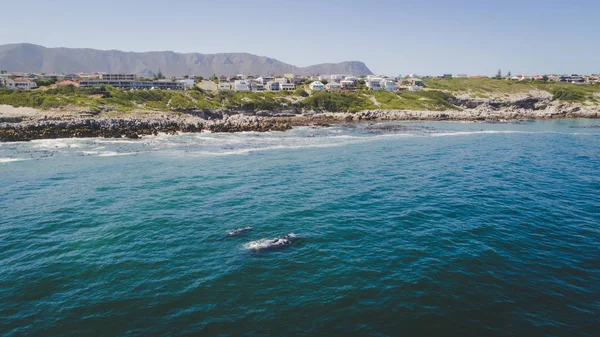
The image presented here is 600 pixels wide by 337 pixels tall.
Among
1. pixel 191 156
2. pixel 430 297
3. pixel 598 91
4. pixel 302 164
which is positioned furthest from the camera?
pixel 598 91

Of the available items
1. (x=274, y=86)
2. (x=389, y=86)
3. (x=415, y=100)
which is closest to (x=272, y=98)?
(x=274, y=86)

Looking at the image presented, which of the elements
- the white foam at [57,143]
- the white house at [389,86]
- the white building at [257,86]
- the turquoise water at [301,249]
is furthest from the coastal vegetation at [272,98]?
the turquoise water at [301,249]

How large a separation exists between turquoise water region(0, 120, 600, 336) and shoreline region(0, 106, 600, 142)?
2918 centimetres

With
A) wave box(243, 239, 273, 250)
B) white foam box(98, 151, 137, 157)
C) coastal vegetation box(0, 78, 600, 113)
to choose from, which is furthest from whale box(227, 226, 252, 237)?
coastal vegetation box(0, 78, 600, 113)

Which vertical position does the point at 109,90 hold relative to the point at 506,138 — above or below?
above

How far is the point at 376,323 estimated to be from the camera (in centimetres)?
1616

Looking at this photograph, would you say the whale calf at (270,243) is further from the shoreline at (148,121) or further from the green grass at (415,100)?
the green grass at (415,100)

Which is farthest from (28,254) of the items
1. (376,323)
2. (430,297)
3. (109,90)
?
(109,90)

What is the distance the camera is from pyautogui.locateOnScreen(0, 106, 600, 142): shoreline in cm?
7325

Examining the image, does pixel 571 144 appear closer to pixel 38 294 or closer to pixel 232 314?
pixel 232 314

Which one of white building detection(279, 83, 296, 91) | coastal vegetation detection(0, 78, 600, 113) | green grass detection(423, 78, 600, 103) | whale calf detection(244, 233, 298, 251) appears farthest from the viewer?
white building detection(279, 83, 296, 91)

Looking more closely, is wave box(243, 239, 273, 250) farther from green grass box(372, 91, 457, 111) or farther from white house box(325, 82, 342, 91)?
white house box(325, 82, 342, 91)

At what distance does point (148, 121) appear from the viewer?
83.4 m

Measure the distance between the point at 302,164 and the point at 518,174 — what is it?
28.4 metres
